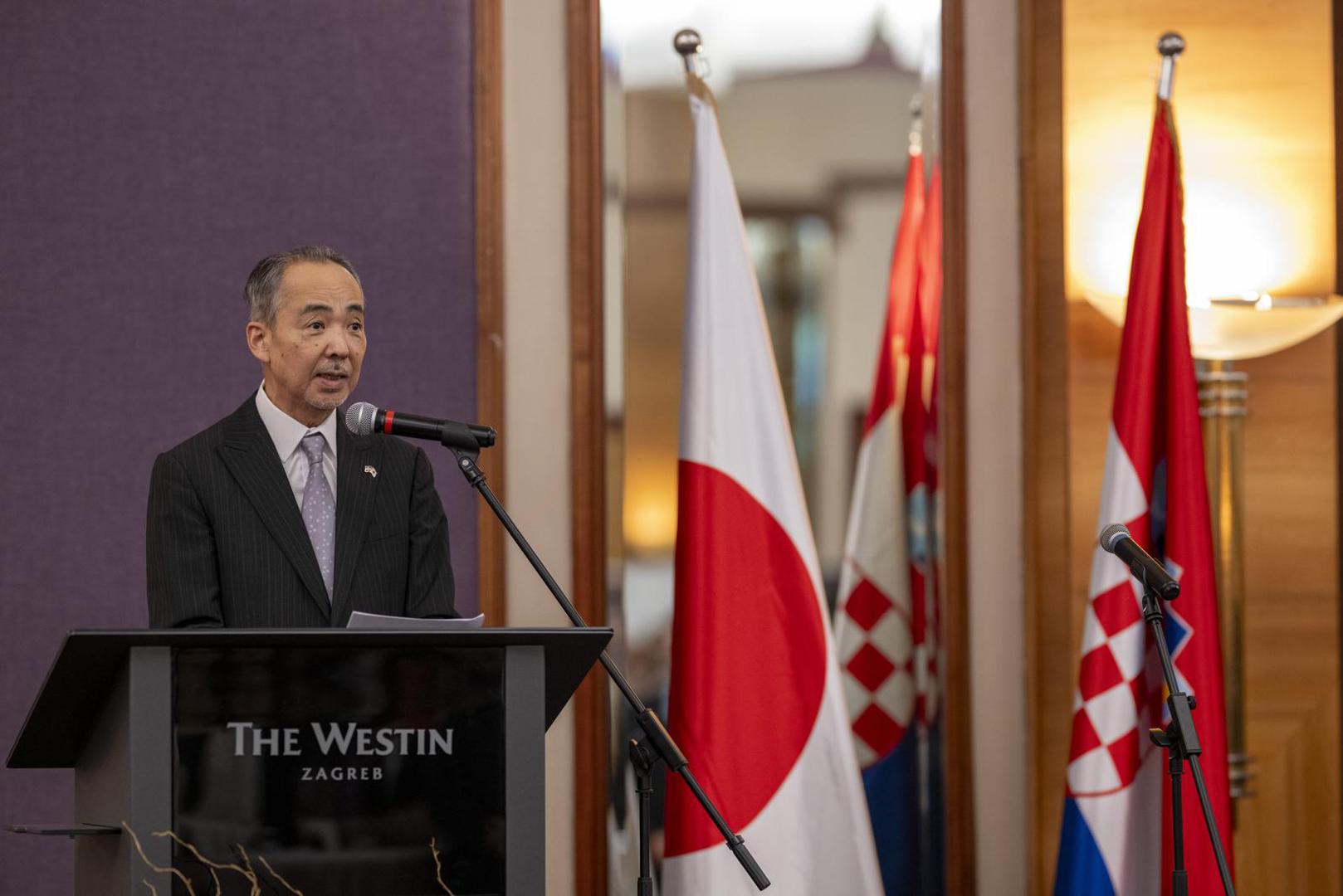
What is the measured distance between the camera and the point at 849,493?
366cm

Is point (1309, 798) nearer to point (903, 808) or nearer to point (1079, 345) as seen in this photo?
point (903, 808)

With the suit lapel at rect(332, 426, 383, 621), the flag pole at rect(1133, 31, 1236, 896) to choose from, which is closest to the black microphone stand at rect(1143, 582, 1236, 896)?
the flag pole at rect(1133, 31, 1236, 896)

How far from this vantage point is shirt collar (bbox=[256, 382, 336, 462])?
2375mm

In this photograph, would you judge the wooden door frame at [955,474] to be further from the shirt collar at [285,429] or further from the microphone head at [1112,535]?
the shirt collar at [285,429]

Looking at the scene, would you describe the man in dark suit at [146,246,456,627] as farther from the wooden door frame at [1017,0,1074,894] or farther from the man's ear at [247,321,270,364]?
the wooden door frame at [1017,0,1074,894]

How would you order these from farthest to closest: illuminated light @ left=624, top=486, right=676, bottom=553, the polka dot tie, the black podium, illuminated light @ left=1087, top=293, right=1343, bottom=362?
illuminated light @ left=624, top=486, right=676, bottom=553
illuminated light @ left=1087, top=293, right=1343, bottom=362
the polka dot tie
the black podium

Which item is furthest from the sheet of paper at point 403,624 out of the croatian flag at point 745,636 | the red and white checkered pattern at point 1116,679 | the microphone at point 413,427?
the red and white checkered pattern at point 1116,679

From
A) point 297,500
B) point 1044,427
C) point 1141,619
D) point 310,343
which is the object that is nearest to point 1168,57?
point 1044,427

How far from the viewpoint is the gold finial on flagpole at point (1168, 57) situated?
3379 mm

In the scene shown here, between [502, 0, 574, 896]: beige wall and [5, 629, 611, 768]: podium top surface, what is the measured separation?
1.55 meters

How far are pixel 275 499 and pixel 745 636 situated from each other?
1.26 meters

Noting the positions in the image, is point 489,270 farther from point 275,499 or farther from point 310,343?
point 275,499

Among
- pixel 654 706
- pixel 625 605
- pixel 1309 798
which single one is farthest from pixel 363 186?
pixel 1309 798

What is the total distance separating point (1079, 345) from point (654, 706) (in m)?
1.29
